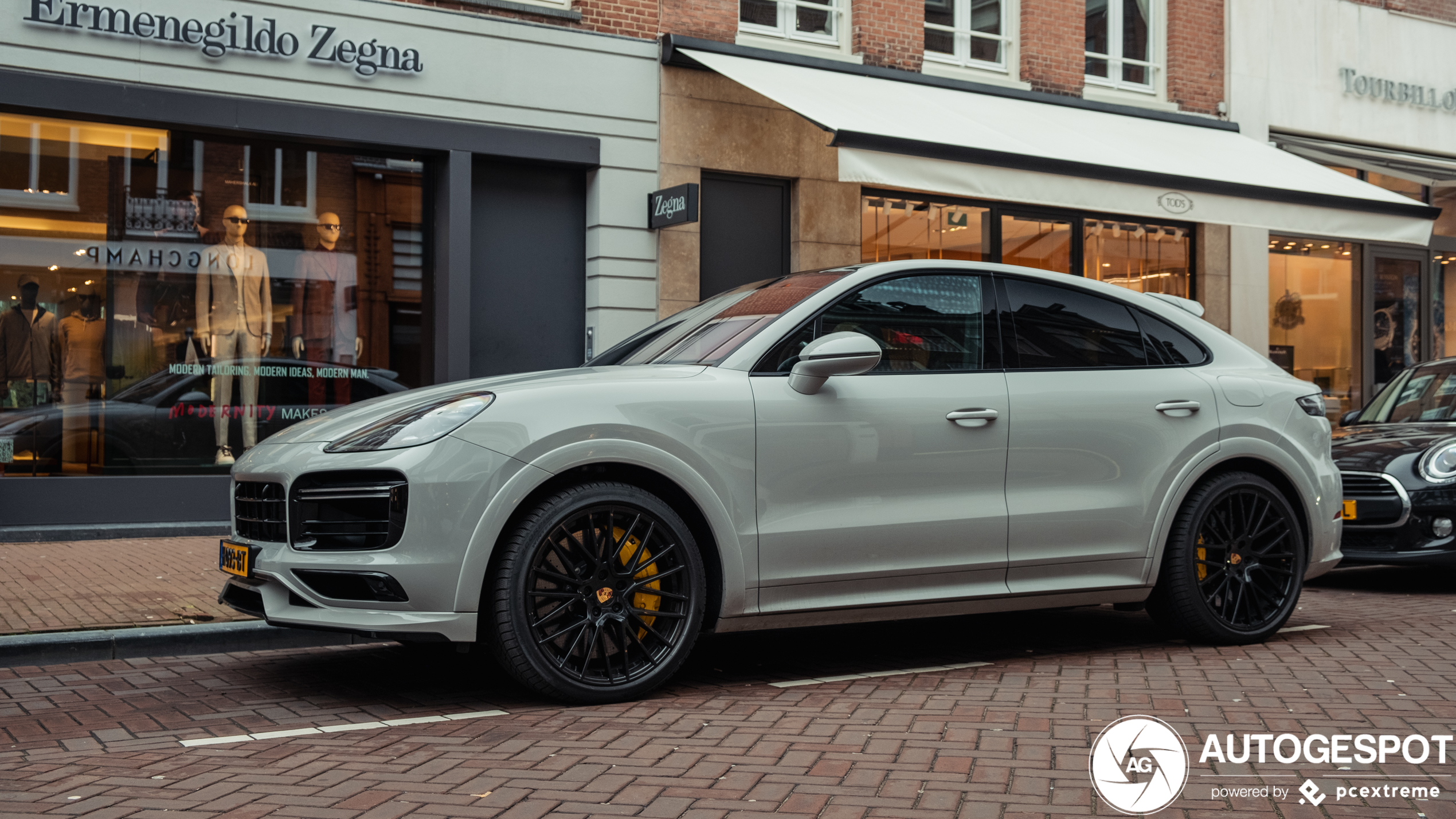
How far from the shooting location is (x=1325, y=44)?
18062 mm

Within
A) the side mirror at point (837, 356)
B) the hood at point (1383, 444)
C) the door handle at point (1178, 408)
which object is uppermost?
the side mirror at point (837, 356)

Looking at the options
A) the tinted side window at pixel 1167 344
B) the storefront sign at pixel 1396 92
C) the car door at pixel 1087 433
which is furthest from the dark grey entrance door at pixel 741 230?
the storefront sign at pixel 1396 92

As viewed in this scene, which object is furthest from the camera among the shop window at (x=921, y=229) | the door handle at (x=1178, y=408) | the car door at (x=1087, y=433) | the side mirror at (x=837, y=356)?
the shop window at (x=921, y=229)

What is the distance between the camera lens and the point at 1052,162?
1154 cm

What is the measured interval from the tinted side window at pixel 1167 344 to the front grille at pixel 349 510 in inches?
140

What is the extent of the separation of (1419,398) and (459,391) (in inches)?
310

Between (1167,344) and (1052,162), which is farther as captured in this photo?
(1052,162)

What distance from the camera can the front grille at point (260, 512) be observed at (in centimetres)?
467

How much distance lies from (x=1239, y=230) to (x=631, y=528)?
48.2ft

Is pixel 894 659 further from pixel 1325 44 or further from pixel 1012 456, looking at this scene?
pixel 1325 44

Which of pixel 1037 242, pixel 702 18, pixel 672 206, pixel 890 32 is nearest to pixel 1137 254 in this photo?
pixel 1037 242

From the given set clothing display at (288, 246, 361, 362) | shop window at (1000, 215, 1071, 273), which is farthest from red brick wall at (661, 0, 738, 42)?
shop window at (1000, 215, 1071, 273)

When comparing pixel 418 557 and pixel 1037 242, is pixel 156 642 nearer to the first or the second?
pixel 418 557

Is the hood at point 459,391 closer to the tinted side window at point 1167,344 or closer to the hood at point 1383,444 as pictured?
the tinted side window at point 1167,344
